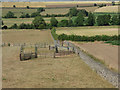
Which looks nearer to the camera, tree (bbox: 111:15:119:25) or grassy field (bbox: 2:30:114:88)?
grassy field (bbox: 2:30:114:88)

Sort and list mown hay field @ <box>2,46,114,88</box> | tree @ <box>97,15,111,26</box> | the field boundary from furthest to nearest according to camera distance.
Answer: tree @ <box>97,15,111,26</box> < mown hay field @ <box>2,46,114,88</box> < the field boundary

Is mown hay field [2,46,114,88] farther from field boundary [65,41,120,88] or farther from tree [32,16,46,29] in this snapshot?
tree [32,16,46,29]

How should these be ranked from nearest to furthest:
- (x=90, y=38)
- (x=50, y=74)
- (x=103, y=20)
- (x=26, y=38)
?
(x=50, y=74), (x=90, y=38), (x=26, y=38), (x=103, y=20)

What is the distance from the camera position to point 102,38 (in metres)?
61.7

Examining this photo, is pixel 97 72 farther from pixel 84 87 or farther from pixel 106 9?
pixel 106 9

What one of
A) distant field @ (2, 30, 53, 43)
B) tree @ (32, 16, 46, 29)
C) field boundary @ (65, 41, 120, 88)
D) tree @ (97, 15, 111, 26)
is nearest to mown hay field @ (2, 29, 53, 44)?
distant field @ (2, 30, 53, 43)

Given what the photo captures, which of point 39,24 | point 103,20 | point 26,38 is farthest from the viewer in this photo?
point 103,20

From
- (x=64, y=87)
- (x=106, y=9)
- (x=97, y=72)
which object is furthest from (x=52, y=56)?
(x=106, y=9)

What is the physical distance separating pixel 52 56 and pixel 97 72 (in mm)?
13548

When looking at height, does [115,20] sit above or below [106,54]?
above

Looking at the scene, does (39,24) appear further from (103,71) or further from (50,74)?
(103,71)

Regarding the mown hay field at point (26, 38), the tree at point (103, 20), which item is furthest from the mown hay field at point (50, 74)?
the tree at point (103, 20)

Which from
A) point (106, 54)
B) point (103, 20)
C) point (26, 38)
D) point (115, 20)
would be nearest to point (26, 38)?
point (26, 38)

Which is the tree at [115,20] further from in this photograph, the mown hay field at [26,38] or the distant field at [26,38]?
the distant field at [26,38]
